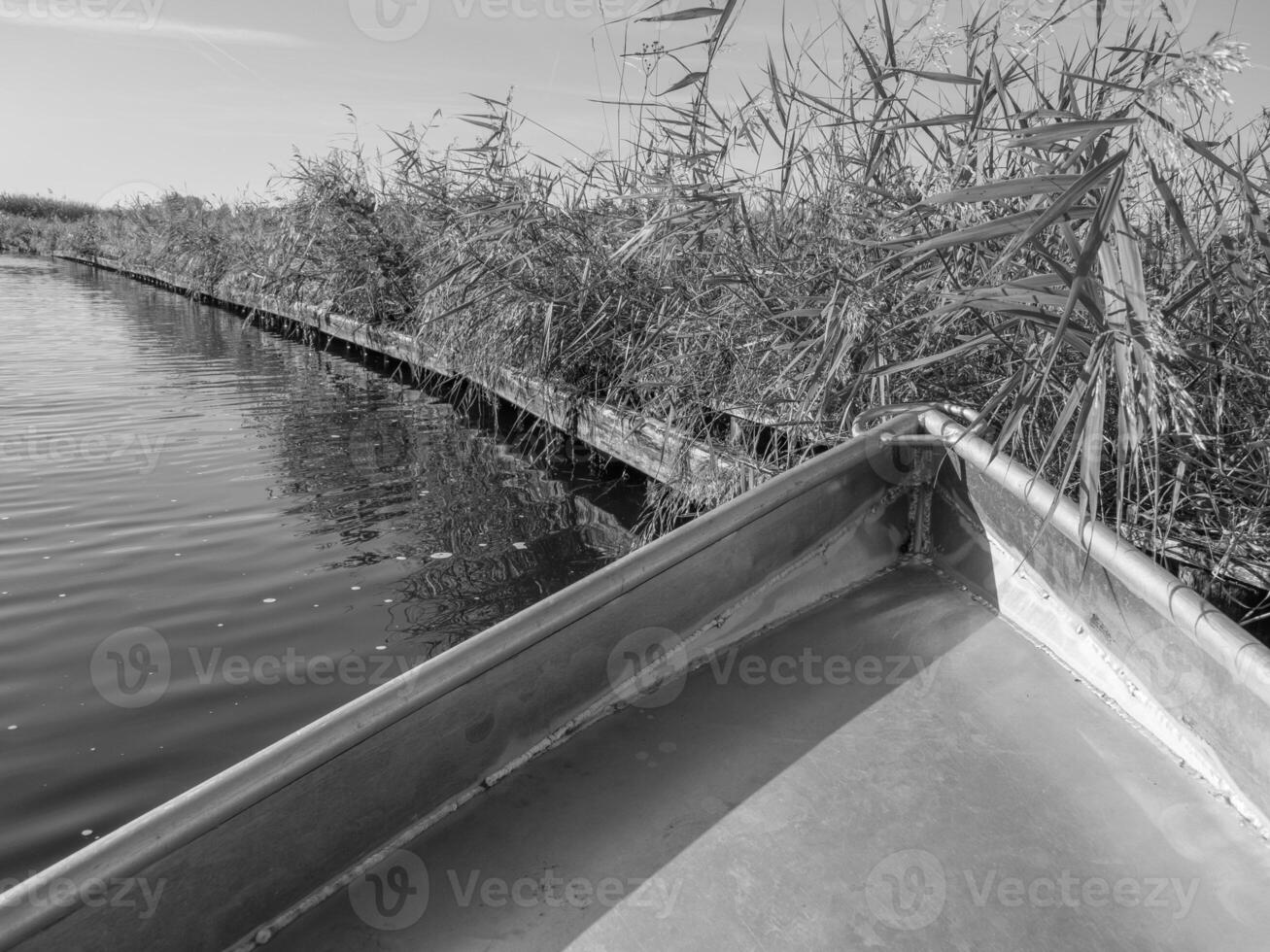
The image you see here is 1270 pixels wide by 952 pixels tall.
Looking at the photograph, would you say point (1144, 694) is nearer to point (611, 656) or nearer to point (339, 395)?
point (611, 656)

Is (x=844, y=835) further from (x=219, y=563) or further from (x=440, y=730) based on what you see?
(x=219, y=563)

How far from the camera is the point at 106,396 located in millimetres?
6629

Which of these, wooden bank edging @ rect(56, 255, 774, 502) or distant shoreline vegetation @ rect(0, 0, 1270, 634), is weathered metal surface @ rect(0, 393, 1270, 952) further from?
wooden bank edging @ rect(56, 255, 774, 502)

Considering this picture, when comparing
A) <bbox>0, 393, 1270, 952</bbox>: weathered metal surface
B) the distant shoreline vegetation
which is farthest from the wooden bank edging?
<bbox>0, 393, 1270, 952</bbox>: weathered metal surface

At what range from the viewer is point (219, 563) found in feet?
11.3

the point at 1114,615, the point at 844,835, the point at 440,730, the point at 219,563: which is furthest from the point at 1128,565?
the point at 219,563

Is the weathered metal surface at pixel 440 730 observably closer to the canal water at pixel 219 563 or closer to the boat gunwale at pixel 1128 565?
the boat gunwale at pixel 1128 565

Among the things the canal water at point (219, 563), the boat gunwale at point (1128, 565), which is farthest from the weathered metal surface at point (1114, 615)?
the canal water at point (219, 563)

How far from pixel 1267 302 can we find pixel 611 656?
5.75 ft

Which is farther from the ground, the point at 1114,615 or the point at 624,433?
the point at 1114,615

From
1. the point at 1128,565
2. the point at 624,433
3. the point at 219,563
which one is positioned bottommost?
the point at 219,563

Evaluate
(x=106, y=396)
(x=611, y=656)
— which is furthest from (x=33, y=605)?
(x=106, y=396)

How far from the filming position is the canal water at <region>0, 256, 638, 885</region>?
7.48 ft

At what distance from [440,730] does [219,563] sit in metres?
2.55
